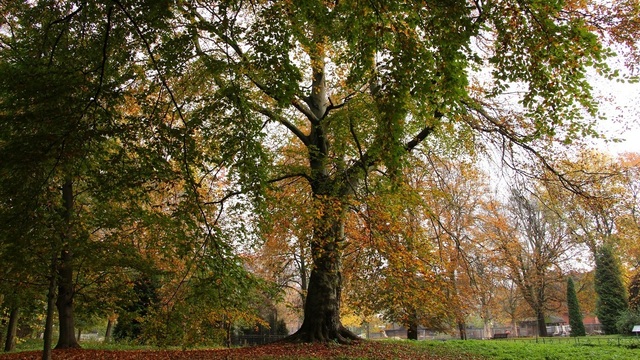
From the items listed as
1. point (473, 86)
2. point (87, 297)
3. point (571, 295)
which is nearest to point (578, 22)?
point (473, 86)

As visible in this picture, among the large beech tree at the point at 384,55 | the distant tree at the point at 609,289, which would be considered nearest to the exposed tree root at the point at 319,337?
the large beech tree at the point at 384,55

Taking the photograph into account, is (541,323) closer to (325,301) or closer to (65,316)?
(325,301)

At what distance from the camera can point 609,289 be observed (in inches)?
1106

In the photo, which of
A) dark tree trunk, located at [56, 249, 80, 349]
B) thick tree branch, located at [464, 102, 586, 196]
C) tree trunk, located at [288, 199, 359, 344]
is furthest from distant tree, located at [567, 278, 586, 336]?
dark tree trunk, located at [56, 249, 80, 349]

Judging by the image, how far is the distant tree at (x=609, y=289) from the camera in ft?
90.2

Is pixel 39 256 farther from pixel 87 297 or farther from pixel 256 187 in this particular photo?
pixel 87 297

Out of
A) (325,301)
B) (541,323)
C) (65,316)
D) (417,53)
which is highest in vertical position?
(417,53)

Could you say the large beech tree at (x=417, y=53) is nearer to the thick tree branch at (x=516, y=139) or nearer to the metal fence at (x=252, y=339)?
the thick tree branch at (x=516, y=139)

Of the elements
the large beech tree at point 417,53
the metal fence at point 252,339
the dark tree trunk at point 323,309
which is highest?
the large beech tree at point 417,53

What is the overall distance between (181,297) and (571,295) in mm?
32513

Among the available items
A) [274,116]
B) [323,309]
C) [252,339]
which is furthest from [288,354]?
[252,339]

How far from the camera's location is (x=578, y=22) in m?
4.60

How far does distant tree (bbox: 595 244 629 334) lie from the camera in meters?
27.5

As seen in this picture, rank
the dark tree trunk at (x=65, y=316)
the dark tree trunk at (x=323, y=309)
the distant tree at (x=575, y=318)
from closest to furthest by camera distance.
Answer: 1. the dark tree trunk at (x=323, y=309)
2. the dark tree trunk at (x=65, y=316)
3. the distant tree at (x=575, y=318)
